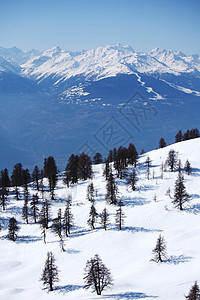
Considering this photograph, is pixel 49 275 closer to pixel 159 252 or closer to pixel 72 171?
pixel 159 252

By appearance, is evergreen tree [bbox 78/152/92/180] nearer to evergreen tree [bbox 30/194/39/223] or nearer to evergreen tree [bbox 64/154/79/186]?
evergreen tree [bbox 64/154/79/186]

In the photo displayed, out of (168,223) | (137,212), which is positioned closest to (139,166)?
(137,212)

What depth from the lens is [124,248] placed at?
156 ft

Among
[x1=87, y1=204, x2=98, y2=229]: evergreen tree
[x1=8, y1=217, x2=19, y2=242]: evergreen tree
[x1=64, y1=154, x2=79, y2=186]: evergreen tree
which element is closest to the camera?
[x1=87, y1=204, x2=98, y2=229]: evergreen tree

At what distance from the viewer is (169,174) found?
81.0 m

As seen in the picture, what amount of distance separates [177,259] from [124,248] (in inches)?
484

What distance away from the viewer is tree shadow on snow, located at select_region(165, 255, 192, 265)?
1482 inches

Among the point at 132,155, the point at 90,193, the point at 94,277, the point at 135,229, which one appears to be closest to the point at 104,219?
the point at 135,229

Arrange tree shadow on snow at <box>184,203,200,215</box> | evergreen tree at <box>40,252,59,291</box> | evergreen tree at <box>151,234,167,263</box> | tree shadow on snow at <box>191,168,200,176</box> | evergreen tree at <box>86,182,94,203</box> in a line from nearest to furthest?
1. evergreen tree at <box>40,252,59,291</box>
2. evergreen tree at <box>151,234,167,263</box>
3. tree shadow on snow at <box>184,203,200,215</box>
4. evergreen tree at <box>86,182,94,203</box>
5. tree shadow on snow at <box>191,168,200,176</box>

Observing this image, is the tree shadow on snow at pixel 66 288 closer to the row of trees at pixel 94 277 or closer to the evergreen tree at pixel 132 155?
the row of trees at pixel 94 277

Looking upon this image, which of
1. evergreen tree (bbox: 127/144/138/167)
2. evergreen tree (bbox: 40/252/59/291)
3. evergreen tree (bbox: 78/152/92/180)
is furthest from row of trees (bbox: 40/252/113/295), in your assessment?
evergreen tree (bbox: 127/144/138/167)

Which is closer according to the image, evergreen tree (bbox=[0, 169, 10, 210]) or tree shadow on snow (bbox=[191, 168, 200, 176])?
evergreen tree (bbox=[0, 169, 10, 210])

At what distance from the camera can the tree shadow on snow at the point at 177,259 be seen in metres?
37.6

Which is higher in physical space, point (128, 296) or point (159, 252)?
point (159, 252)
